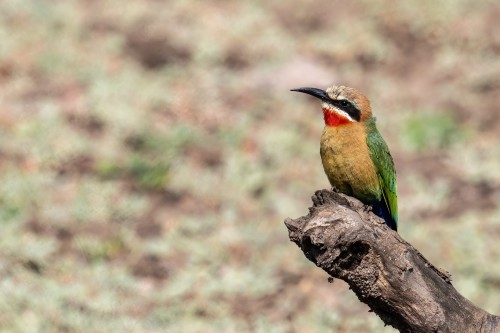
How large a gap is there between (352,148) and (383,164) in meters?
0.33

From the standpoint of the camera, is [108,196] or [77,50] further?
[77,50]

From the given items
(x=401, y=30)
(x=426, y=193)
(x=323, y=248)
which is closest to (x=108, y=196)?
(x=426, y=193)

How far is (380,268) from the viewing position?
15.8ft

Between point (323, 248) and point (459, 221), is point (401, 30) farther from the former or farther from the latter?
point (323, 248)

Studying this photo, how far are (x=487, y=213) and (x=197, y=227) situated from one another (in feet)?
10.5

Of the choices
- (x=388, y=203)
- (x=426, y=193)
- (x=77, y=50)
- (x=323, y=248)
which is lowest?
(x=323, y=248)

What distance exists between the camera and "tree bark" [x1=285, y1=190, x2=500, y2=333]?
15.5 feet

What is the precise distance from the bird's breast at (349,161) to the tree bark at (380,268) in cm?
133

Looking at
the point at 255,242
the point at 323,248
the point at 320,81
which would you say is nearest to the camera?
the point at 323,248

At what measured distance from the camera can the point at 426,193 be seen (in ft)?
35.5

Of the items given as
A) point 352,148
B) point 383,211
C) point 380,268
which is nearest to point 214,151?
point 383,211

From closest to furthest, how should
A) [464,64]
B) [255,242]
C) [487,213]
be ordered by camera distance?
[255,242], [487,213], [464,64]

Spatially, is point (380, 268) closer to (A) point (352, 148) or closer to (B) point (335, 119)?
(A) point (352, 148)

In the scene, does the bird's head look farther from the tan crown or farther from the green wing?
the green wing
